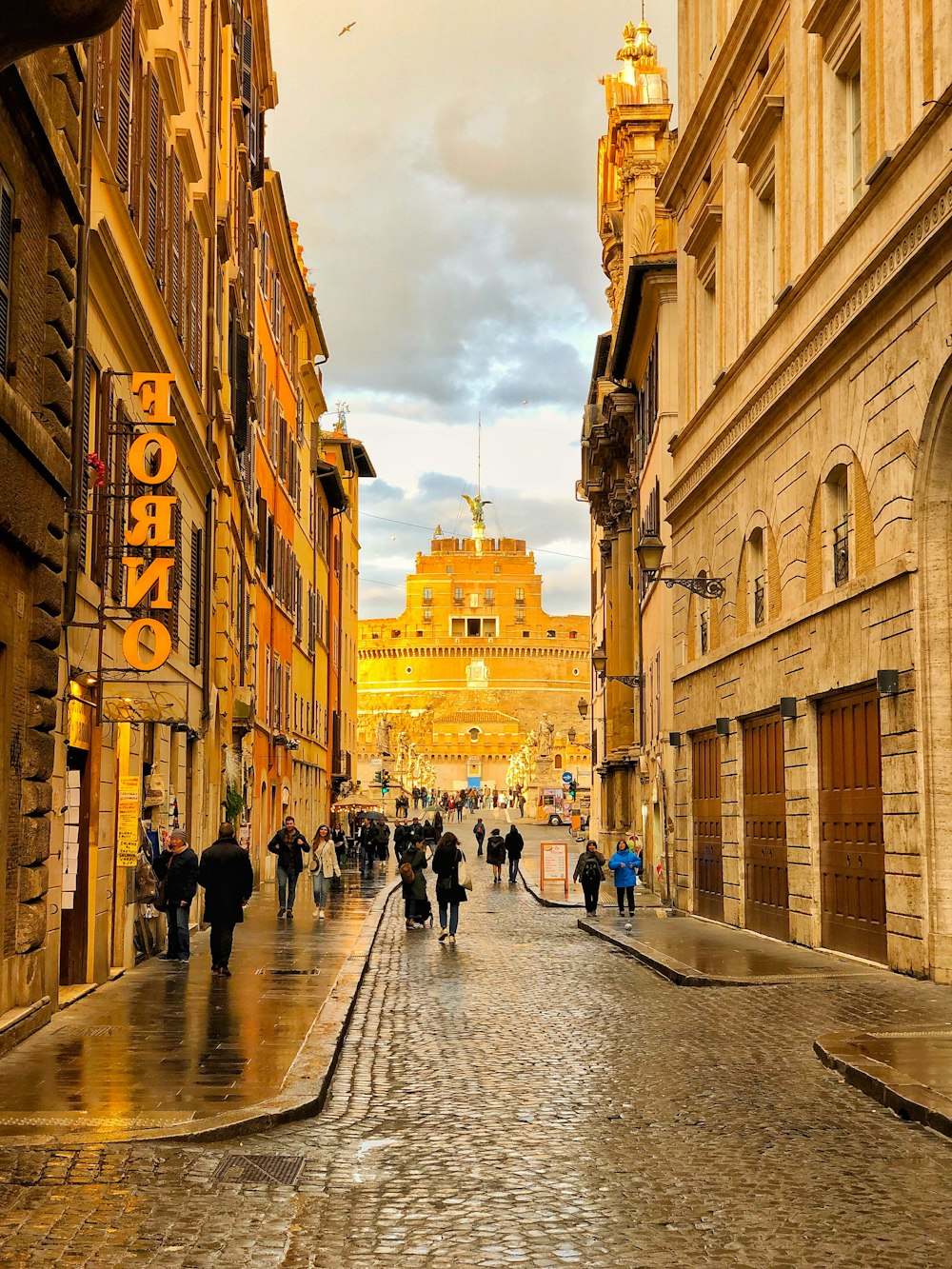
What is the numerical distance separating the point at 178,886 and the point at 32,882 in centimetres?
660

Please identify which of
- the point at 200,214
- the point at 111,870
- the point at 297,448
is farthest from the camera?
the point at 297,448

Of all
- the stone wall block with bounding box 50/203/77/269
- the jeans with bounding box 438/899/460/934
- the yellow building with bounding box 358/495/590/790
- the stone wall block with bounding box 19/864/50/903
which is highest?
the yellow building with bounding box 358/495/590/790

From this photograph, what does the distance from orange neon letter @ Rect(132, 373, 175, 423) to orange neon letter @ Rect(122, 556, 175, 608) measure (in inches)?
60.8

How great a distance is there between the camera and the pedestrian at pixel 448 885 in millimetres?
22938

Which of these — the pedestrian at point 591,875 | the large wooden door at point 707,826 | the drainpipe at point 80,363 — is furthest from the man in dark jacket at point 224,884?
the pedestrian at point 591,875

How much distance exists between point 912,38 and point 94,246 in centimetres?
800

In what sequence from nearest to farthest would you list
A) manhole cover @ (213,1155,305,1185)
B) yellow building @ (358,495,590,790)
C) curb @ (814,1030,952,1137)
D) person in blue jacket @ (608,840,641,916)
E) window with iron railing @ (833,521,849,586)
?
manhole cover @ (213,1155,305,1185) < curb @ (814,1030,952,1137) < window with iron railing @ (833,521,849,586) < person in blue jacket @ (608,840,641,916) < yellow building @ (358,495,590,790)

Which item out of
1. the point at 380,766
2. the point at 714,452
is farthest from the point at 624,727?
the point at 380,766

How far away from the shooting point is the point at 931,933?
51.3 feet

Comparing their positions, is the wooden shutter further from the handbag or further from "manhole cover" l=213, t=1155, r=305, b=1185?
the handbag

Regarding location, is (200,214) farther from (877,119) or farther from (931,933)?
(931,933)

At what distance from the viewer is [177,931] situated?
18.7 metres

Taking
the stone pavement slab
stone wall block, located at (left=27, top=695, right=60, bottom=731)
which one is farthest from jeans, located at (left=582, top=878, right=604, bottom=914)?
stone wall block, located at (left=27, top=695, right=60, bottom=731)

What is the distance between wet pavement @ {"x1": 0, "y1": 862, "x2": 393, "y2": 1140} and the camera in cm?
916
